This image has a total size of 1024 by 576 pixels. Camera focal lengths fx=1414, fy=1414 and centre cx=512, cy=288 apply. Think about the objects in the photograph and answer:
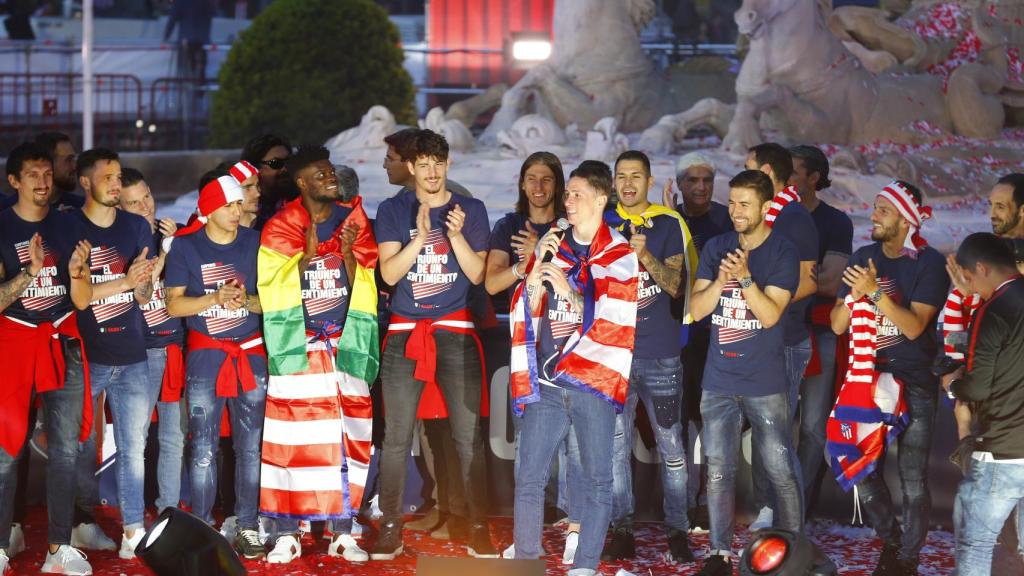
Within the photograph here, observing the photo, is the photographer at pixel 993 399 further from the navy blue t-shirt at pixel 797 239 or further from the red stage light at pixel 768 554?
the navy blue t-shirt at pixel 797 239

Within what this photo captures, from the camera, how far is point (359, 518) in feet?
19.5

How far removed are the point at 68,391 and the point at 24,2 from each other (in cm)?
1292

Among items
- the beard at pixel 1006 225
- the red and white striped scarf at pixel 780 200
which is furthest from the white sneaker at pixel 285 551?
the beard at pixel 1006 225

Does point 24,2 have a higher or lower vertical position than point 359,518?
higher

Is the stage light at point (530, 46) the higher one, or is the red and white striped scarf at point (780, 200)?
the stage light at point (530, 46)

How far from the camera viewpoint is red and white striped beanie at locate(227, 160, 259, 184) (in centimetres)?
532

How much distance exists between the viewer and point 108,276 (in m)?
5.34

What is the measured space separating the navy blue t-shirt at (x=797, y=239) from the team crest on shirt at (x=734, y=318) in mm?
337

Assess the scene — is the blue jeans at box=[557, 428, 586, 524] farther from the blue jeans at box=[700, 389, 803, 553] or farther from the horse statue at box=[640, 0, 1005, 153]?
the horse statue at box=[640, 0, 1005, 153]

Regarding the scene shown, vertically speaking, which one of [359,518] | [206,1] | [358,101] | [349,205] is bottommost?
[359,518]

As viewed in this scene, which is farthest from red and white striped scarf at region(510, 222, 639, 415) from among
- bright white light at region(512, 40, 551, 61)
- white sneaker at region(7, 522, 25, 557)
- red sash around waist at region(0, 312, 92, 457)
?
bright white light at region(512, 40, 551, 61)

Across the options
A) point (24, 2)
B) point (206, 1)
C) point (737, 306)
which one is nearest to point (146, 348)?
point (737, 306)

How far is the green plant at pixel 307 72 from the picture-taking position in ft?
41.0

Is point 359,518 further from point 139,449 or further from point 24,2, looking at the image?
point 24,2
